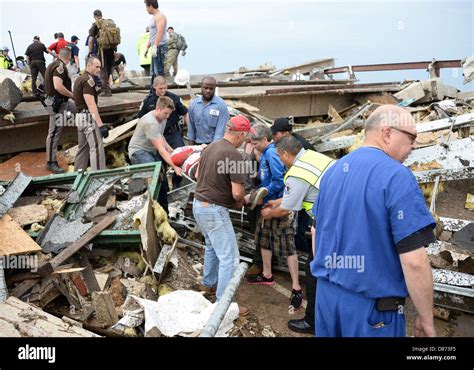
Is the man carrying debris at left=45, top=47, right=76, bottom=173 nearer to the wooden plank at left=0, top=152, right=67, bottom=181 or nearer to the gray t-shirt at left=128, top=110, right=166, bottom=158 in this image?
the wooden plank at left=0, top=152, right=67, bottom=181

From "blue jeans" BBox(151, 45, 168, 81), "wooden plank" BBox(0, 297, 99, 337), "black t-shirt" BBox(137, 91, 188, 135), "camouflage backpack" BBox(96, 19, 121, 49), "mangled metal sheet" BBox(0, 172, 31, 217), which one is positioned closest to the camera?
"wooden plank" BBox(0, 297, 99, 337)

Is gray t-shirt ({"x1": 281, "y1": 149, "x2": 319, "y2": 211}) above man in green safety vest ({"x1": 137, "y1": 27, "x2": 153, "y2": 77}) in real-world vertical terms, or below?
below

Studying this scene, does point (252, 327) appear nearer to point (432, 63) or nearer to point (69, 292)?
Answer: point (69, 292)

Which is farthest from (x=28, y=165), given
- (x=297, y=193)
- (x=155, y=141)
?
(x=297, y=193)

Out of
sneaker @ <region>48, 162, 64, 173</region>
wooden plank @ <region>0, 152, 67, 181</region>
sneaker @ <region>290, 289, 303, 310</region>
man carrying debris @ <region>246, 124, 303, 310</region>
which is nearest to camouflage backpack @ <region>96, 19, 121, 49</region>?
wooden plank @ <region>0, 152, 67, 181</region>

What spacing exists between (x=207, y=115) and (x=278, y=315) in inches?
124

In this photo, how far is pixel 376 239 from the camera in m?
2.59

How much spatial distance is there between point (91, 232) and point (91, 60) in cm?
278

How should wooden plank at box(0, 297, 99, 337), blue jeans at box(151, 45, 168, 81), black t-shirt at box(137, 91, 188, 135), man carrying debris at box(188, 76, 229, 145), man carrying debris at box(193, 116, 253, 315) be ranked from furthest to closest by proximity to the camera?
blue jeans at box(151, 45, 168, 81) < black t-shirt at box(137, 91, 188, 135) < man carrying debris at box(188, 76, 229, 145) < man carrying debris at box(193, 116, 253, 315) < wooden plank at box(0, 297, 99, 337)

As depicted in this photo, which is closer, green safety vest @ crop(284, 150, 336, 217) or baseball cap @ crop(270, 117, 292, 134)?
green safety vest @ crop(284, 150, 336, 217)

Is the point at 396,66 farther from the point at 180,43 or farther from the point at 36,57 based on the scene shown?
the point at 36,57

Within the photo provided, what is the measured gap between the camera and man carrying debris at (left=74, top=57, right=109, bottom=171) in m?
7.10

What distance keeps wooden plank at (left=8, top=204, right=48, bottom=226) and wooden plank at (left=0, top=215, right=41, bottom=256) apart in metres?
0.30

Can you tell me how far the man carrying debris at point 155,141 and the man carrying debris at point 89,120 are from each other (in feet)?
3.03
